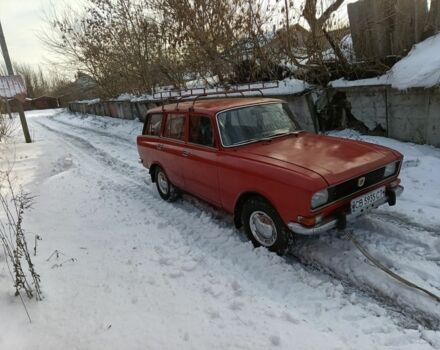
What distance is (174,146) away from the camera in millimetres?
5641

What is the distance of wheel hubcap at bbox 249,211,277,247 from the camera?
4.05 m

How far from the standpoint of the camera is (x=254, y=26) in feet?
32.6

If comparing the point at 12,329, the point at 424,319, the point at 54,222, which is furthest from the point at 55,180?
the point at 424,319

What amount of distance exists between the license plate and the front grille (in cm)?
9

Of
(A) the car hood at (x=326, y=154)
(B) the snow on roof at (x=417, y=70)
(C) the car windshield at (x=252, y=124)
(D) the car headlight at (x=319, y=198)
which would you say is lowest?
(D) the car headlight at (x=319, y=198)

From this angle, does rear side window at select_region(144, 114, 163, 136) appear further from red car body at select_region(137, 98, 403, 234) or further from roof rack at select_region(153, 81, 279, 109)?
red car body at select_region(137, 98, 403, 234)

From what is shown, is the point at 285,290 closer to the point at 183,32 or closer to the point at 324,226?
the point at 324,226

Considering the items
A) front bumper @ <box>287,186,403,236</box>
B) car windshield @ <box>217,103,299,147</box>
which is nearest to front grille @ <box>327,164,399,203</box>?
front bumper @ <box>287,186,403,236</box>

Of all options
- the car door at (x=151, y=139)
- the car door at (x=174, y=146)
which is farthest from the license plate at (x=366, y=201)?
the car door at (x=151, y=139)

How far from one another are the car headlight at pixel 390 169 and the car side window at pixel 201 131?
211 centimetres

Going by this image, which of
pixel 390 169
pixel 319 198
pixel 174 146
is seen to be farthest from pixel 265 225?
pixel 174 146

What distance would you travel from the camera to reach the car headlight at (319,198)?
3.45 metres

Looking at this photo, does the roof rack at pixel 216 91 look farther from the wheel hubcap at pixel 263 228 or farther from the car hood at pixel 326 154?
the wheel hubcap at pixel 263 228

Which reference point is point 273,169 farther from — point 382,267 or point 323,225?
point 382,267
